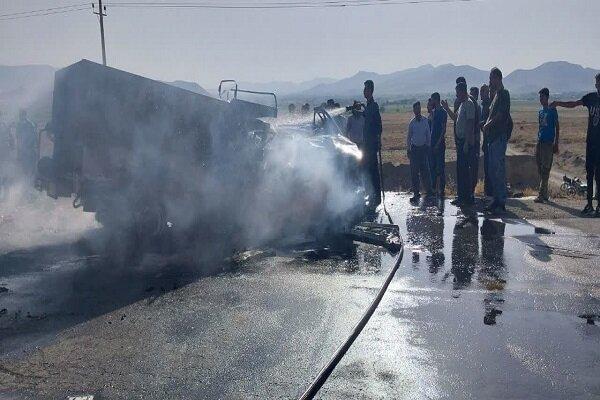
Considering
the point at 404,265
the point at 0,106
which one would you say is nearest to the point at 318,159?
the point at 404,265

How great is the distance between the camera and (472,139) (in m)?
12.9

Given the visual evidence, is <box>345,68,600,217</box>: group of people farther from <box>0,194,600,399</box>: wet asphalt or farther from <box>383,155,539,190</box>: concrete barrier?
<box>383,155,539,190</box>: concrete barrier

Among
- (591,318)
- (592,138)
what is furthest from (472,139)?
(591,318)

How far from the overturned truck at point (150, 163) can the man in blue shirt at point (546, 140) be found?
533cm

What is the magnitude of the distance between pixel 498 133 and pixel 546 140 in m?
2.00

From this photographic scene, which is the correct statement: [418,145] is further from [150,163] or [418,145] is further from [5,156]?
[5,156]

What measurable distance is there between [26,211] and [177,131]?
5.59 metres

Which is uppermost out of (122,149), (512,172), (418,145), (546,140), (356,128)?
(356,128)

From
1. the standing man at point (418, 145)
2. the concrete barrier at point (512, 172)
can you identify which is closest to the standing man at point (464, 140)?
the standing man at point (418, 145)

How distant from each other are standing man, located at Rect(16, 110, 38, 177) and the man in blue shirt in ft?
42.7

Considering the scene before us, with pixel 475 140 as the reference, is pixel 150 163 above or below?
below

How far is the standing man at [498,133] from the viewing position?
11.7 m

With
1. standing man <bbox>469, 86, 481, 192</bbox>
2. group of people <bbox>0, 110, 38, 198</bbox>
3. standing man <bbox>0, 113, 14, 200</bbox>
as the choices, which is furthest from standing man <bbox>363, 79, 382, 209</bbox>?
standing man <bbox>0, 113, 14, 200</bbox>

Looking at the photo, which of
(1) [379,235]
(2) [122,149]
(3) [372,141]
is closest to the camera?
(1) [379,235]
